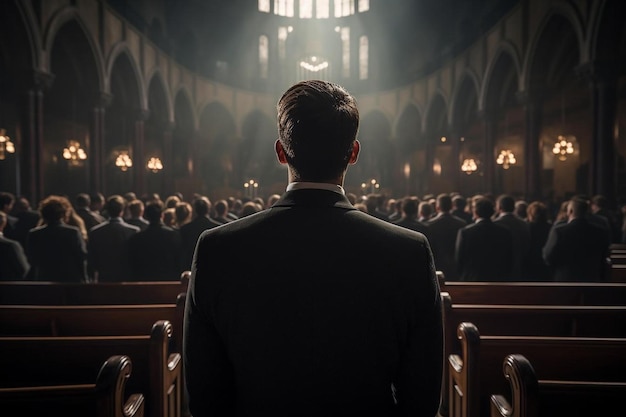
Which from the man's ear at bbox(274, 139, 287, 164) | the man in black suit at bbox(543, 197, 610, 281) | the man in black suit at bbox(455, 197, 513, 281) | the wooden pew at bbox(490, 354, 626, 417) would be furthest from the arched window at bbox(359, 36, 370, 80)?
the man's ear at bbox(274, 139, 287, 164)

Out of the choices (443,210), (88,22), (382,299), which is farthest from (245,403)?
(88,22)

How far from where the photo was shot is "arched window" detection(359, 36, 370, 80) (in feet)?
99.0

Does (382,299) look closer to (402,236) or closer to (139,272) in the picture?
(402,236)

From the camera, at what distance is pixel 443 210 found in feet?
22.3

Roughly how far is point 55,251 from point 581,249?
5.99 metres

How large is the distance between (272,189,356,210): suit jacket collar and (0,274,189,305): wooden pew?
10.8 ft

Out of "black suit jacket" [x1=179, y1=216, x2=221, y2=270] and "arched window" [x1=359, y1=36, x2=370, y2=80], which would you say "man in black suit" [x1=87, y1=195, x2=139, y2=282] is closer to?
"black suit jacket" [x1=179, y1=216, x2=221, y2=270]

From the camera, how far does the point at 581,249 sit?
563 centimetres

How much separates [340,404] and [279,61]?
30482 mm

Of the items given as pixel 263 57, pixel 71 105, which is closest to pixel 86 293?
pixel 71 105

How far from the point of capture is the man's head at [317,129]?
53.9 inches

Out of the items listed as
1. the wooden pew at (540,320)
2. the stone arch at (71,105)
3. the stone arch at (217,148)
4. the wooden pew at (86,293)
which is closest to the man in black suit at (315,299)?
the wooden pew at (540,320)

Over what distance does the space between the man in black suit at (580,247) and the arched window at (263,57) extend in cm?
2622

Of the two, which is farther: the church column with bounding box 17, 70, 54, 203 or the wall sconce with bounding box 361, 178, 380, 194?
the wall sconce with bounding box 361, 178, 380, 194
